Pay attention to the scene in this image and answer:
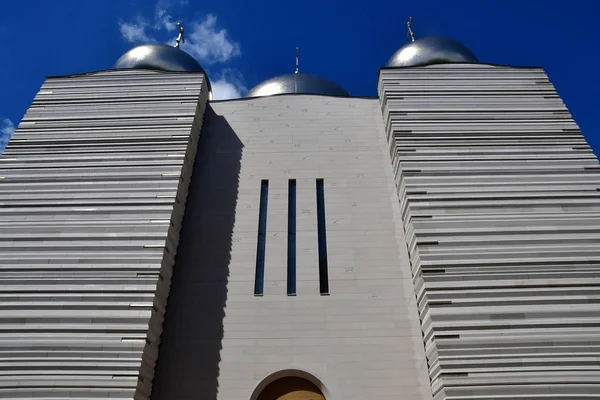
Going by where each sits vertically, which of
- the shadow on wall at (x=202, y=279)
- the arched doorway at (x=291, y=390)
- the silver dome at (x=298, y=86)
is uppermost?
the silver dome at (x=298, y=86)

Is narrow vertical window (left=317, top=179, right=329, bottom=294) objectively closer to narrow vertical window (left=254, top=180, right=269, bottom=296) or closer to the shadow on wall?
narrow vertical window (left=254, top=180, right=269, bottom=296)

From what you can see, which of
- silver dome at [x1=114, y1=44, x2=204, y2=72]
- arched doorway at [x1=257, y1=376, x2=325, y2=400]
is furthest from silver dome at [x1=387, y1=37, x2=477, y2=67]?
arched doorway at [x1=257, y1=376, x2=325, y2=400]

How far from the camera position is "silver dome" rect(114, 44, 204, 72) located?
63.9 feet

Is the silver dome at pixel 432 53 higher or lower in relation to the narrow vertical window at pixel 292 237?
higher

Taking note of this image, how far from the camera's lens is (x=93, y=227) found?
43.7 ft

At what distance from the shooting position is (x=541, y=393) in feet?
33.7

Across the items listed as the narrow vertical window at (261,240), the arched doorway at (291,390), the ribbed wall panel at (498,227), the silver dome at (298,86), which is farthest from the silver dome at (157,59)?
the arched doorway at (291,390)

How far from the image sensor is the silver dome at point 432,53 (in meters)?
19.4

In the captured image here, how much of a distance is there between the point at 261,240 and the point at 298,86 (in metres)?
8.63

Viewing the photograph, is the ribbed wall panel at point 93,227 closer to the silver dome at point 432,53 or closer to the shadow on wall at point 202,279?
the shadow on wall at point 202,279

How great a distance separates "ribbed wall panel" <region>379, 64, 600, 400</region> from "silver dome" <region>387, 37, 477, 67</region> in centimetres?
145

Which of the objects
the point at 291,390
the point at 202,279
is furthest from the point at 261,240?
the point at 291,390

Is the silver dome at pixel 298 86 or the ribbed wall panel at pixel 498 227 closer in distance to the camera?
the ribbed wall panel at pixel 498 227

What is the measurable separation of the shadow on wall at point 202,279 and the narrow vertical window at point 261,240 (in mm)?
940
